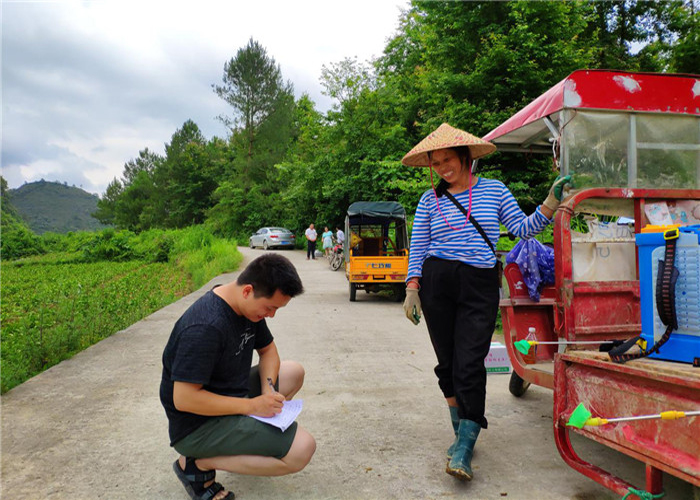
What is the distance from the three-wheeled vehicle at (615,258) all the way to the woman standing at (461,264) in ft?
1.29

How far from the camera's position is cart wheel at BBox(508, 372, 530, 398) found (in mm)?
4387

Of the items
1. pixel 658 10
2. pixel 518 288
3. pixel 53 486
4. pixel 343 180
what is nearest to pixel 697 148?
pixel 518 288

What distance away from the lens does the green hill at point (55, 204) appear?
394 ft

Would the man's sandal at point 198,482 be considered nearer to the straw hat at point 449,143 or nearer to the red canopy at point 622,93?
the straw hat at point 449,143

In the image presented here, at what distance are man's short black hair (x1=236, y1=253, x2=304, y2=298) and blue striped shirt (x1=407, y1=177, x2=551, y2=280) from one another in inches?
43.7

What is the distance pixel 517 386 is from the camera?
14.5 ft

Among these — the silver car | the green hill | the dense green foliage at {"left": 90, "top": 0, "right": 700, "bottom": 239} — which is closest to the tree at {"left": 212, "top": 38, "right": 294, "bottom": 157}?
the dense green foliage at {"left": 90, "top": 0, "right": 700, "bottom": 239}

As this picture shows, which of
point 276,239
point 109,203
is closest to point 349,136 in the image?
point 276,239

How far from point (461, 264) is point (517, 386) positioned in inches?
78.1

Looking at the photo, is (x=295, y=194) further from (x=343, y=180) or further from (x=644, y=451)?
(x=644, y=451)

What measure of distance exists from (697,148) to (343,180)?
1899 cm

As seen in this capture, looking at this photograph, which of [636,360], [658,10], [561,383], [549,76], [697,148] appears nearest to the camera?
[636,360]

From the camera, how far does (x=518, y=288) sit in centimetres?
372

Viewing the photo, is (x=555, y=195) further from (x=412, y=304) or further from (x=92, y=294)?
(x=92, y=294)
